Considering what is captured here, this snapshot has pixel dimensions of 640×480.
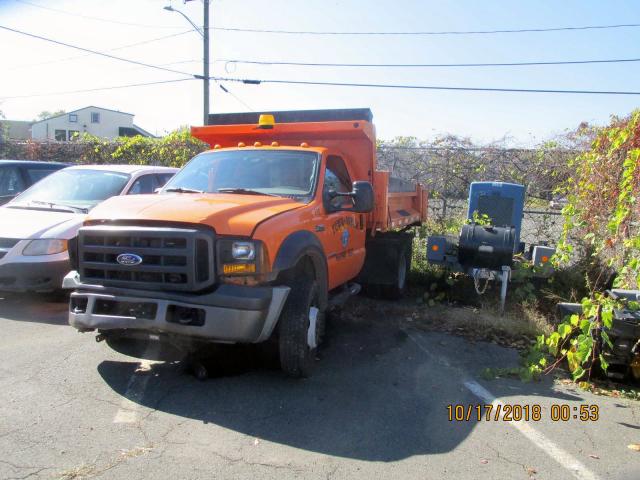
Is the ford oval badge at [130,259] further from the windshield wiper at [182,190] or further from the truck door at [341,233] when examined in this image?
the truck door at [341,233]

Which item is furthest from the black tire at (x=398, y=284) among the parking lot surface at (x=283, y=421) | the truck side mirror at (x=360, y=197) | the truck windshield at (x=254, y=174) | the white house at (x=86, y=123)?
the white house at (x=86, y=123)

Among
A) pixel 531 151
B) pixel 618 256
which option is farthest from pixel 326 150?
pixel 531 151

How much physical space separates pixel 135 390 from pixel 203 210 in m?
1.58

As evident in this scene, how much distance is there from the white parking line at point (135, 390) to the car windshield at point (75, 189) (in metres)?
3.02

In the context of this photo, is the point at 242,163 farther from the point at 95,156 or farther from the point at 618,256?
the point at 95,156

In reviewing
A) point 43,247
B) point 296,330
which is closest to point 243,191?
point 296,330

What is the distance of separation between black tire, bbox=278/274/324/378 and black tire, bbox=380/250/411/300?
3049 millimetres

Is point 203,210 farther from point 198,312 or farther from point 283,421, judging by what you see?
point 283,421

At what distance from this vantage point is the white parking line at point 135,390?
3.78 m

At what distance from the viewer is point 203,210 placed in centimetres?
412

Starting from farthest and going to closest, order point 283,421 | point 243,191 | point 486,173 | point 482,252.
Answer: point 486,173 < point 482,252 < point 243,191 < point 283,421

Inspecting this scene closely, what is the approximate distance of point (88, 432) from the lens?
353 centimetres

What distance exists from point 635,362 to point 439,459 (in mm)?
2452

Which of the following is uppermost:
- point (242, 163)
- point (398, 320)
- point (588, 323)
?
point (242, 163)
